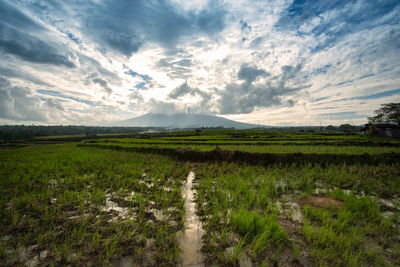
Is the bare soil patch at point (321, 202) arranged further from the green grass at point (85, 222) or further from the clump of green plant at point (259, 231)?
the green grass at point (85, 222)

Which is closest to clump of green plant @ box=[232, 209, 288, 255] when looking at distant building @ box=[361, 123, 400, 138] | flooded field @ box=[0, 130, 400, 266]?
flooded field @ box=[0, 130, 400, 266]

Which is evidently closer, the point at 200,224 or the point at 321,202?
the point at 200,224

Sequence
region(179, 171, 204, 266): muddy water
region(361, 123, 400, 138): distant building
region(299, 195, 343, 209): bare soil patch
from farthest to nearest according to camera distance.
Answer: region(361, 123, 400, 138): distant building → region(299, 195, 343, 209): bare soil patch → region(179, 171, 204, 266): muddy water

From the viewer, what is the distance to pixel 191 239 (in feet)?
10.3

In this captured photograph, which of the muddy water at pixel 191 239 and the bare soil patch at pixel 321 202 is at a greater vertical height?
the bare soil patch at pixel 321 202

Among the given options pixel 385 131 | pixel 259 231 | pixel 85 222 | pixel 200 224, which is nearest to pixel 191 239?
pixel 200 224

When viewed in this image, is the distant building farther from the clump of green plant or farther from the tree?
the clump of green plant

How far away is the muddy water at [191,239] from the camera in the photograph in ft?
8.50

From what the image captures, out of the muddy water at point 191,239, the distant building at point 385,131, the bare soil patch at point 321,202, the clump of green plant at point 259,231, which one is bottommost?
the muddy water at point 191,239

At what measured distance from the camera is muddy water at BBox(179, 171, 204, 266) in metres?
2.59

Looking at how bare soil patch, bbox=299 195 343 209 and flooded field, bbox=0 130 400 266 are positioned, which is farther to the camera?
bare soil patch, bbox=299 195 343 209

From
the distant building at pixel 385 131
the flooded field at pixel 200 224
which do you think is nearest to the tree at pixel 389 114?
the distant building at pixel 385 131

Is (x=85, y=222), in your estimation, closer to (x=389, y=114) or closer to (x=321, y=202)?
(x=321, y=202)

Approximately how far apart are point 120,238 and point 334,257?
12.8 ft
